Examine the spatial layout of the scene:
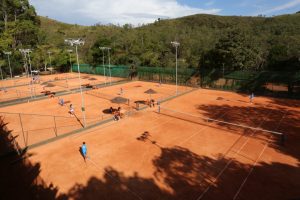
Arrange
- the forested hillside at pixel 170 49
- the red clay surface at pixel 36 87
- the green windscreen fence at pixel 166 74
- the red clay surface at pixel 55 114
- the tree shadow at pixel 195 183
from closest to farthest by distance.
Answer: the tree shadow at pixel 195 183 < the red clay surface at pixel 55 114 < the red clay surface at pixel 36 87 < the forested hillside at pixel 170 49 < the green windscreen fence at pixel 166 74

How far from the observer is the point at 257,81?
36.9 meters

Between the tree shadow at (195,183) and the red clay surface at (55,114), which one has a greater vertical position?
the red clay surface at (55,114)

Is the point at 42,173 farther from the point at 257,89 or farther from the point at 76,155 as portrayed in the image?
the point at 257,89

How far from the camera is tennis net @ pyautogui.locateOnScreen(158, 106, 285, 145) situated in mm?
19119

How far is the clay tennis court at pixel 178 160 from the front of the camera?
12547 millimetres

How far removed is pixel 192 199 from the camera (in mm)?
11781

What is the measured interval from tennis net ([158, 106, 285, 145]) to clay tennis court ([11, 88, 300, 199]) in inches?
3.9

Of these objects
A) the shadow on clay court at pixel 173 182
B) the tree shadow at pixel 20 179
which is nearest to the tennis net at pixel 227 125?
the shadow on clay court at pixel 173 182

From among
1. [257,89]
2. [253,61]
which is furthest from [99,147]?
[253,61]

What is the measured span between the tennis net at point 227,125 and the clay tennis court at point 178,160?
10cm

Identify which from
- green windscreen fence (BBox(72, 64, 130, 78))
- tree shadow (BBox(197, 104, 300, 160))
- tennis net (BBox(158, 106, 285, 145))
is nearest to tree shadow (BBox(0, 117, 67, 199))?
tennis net (BBox(158, 106, 285, 145))

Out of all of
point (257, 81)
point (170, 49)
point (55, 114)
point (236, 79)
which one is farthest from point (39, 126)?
point (170, 49)

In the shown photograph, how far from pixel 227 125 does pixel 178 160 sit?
9.04 meters

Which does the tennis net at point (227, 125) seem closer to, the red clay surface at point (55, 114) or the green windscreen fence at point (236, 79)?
the red clay surface at point (55, 114)
